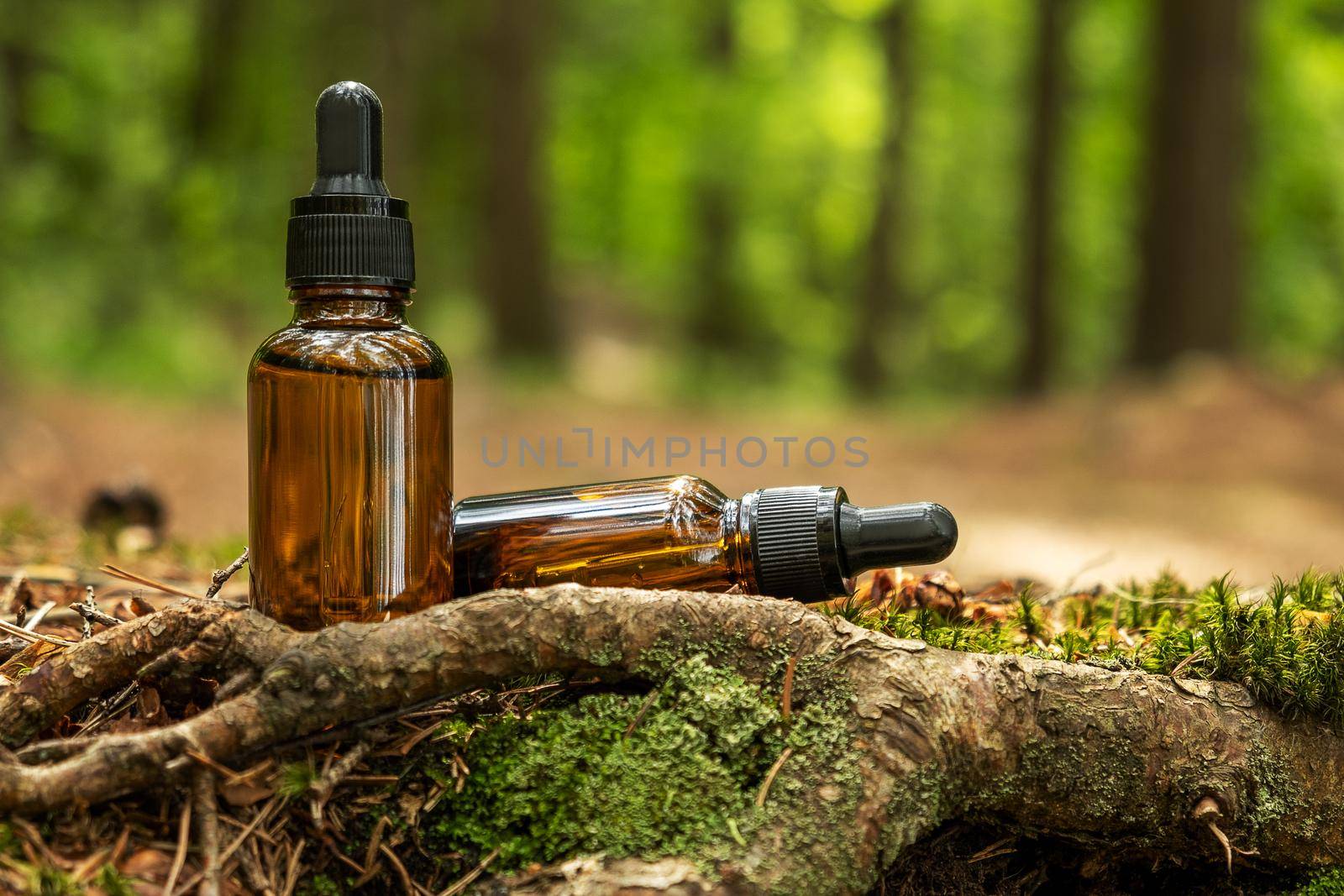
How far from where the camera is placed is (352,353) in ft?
5.95

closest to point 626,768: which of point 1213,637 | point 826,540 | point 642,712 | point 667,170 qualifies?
point 642,712

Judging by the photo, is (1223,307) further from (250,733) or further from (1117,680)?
(250,733)

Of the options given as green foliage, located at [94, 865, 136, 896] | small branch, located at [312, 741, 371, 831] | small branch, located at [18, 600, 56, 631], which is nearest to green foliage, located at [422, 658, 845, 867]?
small branch, located at [312, 741, 371, 831]

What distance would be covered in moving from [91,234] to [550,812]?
13584mm

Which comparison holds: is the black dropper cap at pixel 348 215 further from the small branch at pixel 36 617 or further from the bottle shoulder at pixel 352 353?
the small branch at pixel 36 617

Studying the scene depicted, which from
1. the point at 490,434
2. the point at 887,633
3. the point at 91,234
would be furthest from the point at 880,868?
the point at 91,234

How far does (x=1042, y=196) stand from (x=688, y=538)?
1464 centimetres

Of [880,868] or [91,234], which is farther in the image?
[91,234]

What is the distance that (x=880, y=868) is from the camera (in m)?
1.62

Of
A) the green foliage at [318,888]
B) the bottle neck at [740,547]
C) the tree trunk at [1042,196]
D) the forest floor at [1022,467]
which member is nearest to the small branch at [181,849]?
the green foliage at [318,888]

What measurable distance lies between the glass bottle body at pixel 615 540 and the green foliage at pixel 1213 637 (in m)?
0.25

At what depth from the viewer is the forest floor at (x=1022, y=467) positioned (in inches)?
316

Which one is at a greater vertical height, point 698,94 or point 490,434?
point 698,94

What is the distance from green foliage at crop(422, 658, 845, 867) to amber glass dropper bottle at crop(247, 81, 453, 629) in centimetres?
29
